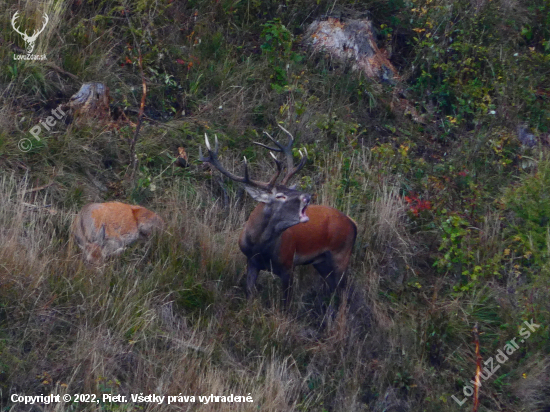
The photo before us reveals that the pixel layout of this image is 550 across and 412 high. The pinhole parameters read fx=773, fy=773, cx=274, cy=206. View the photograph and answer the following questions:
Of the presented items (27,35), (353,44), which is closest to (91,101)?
(27,35)

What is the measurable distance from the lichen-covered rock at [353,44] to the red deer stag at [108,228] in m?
3.84

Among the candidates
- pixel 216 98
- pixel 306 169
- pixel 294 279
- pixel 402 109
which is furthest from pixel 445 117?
pixel 294 279

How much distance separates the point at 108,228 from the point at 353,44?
4480 millimetres

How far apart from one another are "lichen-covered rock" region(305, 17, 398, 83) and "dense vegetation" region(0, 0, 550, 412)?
0.52 ft

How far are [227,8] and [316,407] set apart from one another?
5.63 metres

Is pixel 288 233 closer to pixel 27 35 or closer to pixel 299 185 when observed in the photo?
pixel 299 185

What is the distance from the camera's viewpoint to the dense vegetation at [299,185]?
612 cm

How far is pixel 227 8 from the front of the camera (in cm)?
988

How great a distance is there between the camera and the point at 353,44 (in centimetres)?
984

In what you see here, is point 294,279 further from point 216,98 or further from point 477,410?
point 216,98

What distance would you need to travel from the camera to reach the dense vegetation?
20.1ft

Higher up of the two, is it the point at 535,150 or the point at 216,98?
the point at 535,150

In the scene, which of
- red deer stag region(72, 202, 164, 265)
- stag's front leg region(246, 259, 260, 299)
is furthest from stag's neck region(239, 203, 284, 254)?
red deer stag region(72, 202, 164, 265)

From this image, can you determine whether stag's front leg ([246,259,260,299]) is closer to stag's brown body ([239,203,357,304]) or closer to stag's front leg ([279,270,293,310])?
stag's brown body ([239,203,357,304])
